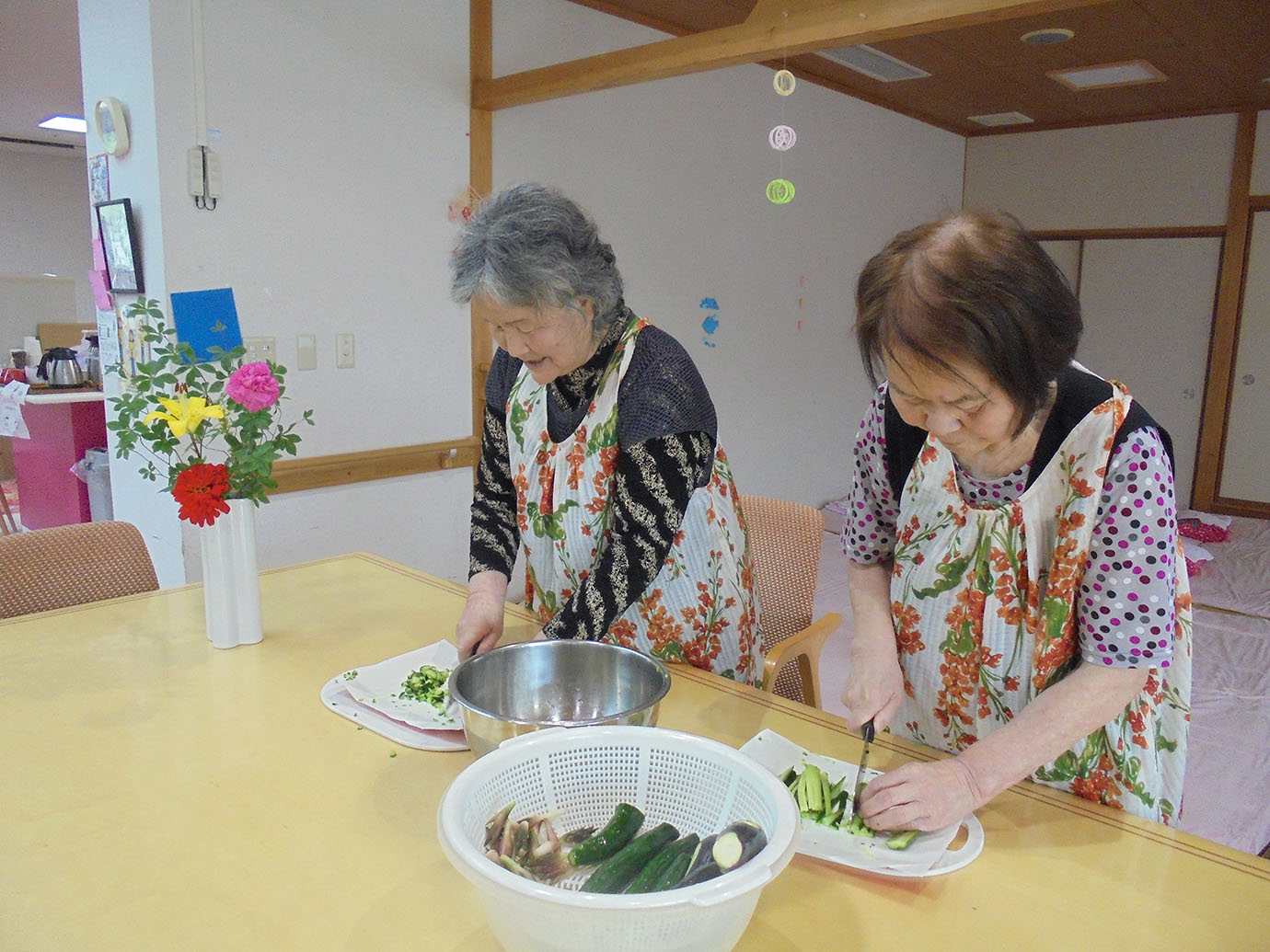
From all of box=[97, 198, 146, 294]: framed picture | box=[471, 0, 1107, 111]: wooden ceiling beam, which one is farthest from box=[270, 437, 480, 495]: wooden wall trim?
box=[471, 0, 1107, 111]: wooden ceiling beam

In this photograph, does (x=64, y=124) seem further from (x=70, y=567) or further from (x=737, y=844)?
(x=737, y=844)

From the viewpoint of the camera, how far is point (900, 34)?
7.08 ft

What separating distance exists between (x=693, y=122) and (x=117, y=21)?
242 cm

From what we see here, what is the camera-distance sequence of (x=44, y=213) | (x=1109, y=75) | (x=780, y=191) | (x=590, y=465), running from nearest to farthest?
1. (x=590, y=465)
2. (x=780, y=191)
3. (x=1109, y=75)
4. (x=44, y=213)

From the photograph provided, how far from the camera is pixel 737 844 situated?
78 cm

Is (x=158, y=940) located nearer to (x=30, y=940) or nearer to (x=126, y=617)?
(x=30, y=940)

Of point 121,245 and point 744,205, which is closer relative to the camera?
point 121,245

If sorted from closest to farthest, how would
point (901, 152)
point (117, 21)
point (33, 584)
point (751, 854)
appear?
point (751, 854)
point (33, 584)
point (117, 21)
point (901, 152)

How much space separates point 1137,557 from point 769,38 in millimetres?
1839

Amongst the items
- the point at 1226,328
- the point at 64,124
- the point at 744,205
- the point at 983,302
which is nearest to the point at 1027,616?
the point at 983,302

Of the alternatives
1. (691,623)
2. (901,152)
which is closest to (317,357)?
(691,623)

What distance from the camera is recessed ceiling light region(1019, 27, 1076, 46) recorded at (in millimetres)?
4035

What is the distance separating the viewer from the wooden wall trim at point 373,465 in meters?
2.95

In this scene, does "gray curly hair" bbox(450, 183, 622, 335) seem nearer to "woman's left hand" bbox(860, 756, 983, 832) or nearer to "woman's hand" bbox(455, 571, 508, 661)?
"woman's hand" bbox(455, 571, 508, 661)
